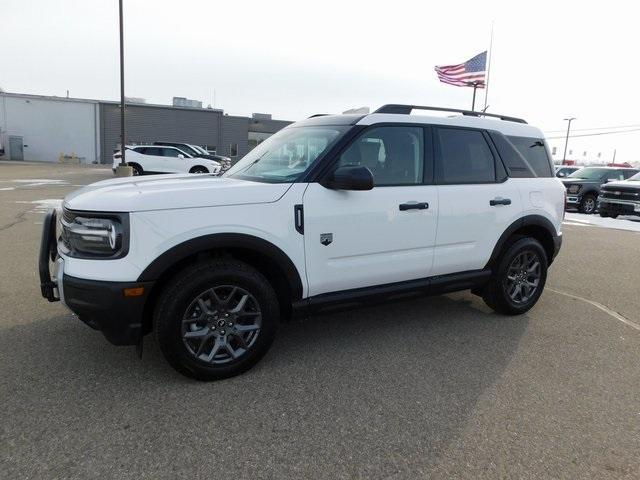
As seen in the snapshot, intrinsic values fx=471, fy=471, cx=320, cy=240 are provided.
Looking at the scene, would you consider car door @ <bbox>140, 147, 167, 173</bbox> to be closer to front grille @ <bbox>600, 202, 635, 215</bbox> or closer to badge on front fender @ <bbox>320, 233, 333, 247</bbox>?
front grille @ <bbox>600, 202, 635, 215</bbox>

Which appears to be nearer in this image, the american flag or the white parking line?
the white parking line

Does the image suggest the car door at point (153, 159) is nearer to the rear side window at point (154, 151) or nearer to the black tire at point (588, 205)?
the rear side window at point (154, 151)

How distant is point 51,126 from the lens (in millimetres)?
45312

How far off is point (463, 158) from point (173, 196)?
2.50m

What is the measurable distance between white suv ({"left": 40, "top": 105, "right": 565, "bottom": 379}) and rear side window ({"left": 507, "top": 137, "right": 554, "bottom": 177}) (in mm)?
53

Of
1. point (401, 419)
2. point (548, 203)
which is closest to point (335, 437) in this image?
point (401, 419)

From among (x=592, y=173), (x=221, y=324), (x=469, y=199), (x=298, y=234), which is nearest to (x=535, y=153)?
(x=469, y=199)

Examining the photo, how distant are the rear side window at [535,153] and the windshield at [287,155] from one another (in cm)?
198

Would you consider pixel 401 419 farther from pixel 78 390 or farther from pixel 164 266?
pixel 78 390

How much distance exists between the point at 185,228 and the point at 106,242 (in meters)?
0.45

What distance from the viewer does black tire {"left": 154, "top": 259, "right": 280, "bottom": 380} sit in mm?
2902

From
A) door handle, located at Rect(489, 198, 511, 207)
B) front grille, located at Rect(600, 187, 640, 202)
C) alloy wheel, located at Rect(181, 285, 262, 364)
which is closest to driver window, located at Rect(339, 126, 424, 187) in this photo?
door handle, located at Rect(489, 198, 511, 207)

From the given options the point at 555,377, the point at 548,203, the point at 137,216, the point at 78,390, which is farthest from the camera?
the point at 548,203

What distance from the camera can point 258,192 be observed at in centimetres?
311
